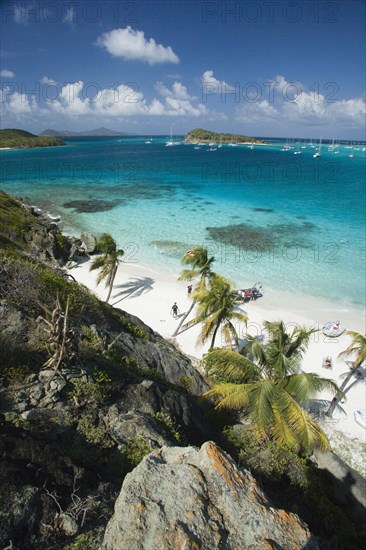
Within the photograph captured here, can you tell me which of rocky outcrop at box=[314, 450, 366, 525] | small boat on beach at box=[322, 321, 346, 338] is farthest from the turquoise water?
rocky outcrop at box=[314, 450, 366, 525]

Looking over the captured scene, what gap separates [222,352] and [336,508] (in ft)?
19.1

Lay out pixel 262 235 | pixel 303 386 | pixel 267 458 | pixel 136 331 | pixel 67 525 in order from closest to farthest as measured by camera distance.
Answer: pixel 67 525 < pixel 267 458 < pixel 303 386 < pixel 136 331 < pixel 262 235

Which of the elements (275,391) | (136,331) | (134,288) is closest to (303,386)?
(275,391)

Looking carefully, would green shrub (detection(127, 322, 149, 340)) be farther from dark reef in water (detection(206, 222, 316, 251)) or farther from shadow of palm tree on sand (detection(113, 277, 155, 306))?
dark reef in water (detection(206, 222, 316, 251))

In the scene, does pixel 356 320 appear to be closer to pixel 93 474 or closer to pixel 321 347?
pixel 321 347

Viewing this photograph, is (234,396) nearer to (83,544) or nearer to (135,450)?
(135,450)

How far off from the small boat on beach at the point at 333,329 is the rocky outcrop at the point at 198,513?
739 inches

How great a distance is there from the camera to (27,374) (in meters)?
7.72

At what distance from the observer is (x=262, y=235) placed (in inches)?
1693

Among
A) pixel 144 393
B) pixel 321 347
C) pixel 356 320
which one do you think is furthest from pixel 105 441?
pixel 356 320

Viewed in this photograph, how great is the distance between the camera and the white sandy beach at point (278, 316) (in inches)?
636

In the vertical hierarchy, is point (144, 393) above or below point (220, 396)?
above

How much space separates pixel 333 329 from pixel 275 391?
1376 cm

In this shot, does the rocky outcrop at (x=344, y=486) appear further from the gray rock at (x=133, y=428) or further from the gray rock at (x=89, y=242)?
the gray rock at (x=89, y=242)
